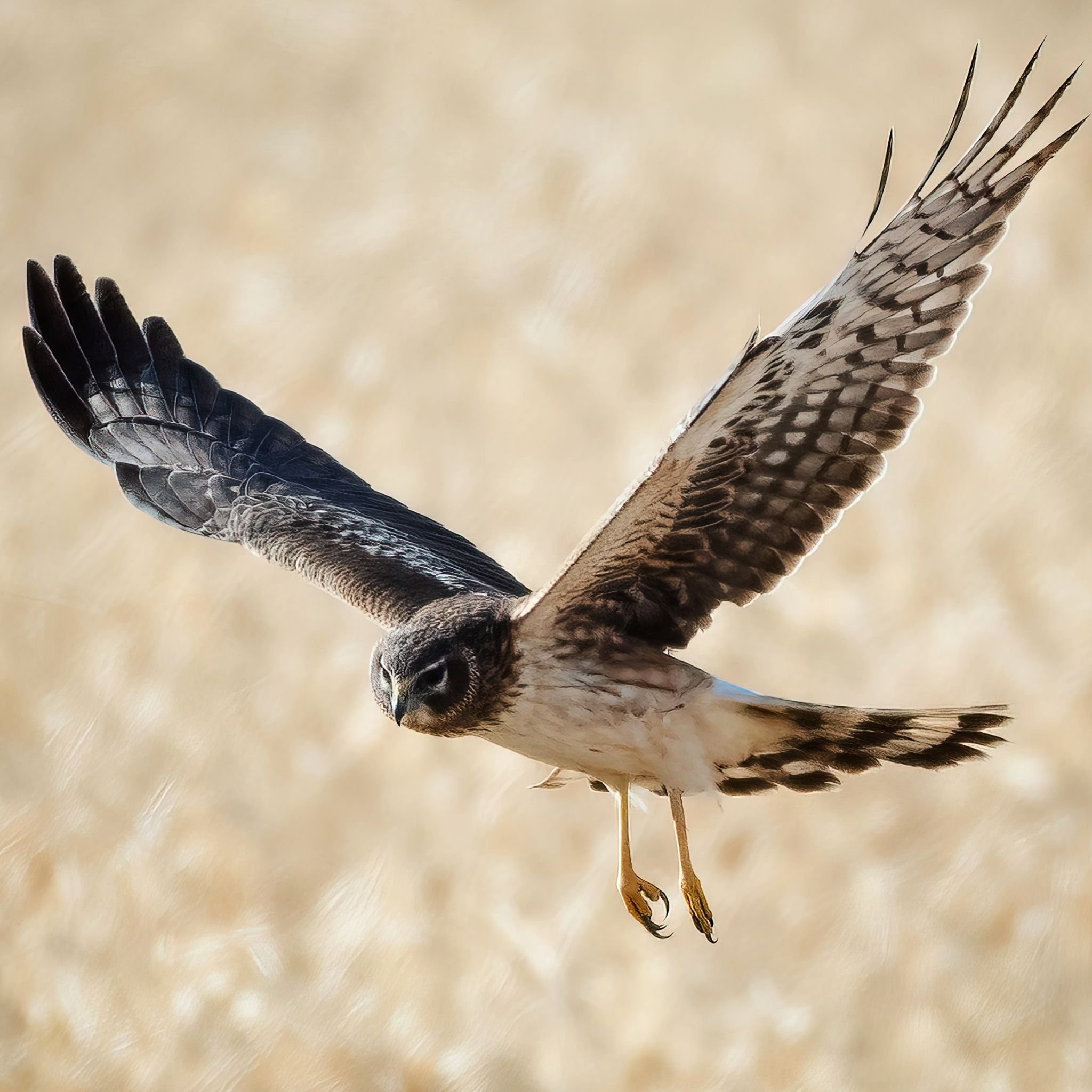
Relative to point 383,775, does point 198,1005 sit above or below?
below

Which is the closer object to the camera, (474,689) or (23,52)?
(474,689)

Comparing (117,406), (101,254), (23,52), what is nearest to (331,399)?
(101,254)

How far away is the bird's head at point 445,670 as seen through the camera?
4410mm

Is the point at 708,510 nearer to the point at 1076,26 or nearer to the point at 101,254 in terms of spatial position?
the point at 1076,26

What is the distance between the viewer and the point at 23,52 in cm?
1686

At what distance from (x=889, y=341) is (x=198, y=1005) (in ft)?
32.9

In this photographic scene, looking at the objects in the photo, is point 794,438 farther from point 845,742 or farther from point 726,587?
point 845,742

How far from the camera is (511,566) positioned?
1384cm

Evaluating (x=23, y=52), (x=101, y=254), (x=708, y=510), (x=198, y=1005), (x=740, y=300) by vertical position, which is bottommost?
(x=198, y=1005)

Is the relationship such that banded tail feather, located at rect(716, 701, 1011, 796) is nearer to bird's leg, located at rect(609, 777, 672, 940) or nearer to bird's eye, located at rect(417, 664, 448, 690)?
bird's leg, located at rect(609, 777, 672, 940)

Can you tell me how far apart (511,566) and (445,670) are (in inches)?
371

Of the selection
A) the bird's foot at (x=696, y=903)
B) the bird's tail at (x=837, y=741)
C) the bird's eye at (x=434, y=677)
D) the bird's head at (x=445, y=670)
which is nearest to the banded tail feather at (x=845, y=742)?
the bird's tail at (x=837, y=741)

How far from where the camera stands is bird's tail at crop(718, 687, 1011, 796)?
4.57 m

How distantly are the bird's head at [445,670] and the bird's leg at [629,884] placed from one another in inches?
25.9
